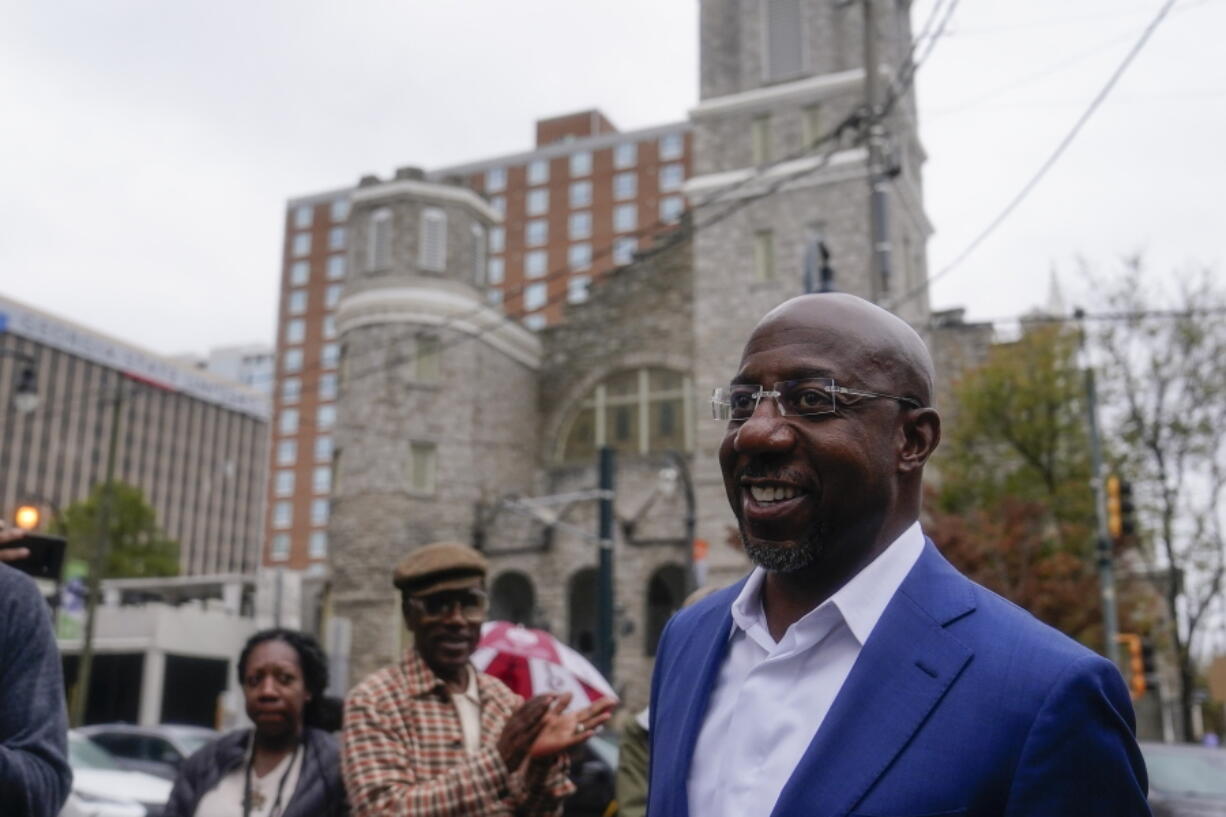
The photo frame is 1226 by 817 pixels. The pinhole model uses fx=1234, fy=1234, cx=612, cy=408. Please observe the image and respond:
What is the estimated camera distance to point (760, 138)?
34.9 m

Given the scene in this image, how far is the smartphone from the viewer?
11.0ft

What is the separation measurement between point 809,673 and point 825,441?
1.28 ft

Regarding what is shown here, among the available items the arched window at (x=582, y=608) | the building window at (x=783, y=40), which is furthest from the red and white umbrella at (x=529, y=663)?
the building window at (x=783, y=40)

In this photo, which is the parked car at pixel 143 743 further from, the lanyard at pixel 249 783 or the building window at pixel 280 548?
the building window at pixel 280 548

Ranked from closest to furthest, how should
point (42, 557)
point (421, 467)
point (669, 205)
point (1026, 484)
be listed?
point (42, 557) < point (1026, 484) < point (421, 467) < point (669, 205)

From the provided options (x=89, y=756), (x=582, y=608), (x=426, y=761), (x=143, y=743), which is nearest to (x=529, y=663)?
(x=426, y=761)

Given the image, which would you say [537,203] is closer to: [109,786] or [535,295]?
[535,295]

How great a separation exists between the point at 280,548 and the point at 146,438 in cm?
2627

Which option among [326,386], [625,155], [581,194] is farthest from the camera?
[326,386]

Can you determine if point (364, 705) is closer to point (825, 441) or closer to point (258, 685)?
point (258, 685)

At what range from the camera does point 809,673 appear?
206 cm

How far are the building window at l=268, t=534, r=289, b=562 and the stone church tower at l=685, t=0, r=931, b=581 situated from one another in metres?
64.9

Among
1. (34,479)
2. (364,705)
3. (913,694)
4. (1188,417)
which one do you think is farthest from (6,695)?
(34,479)

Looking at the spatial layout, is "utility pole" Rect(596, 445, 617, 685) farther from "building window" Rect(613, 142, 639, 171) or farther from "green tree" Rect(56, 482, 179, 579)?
"building window" Rect(613, 142, 639, 171)
